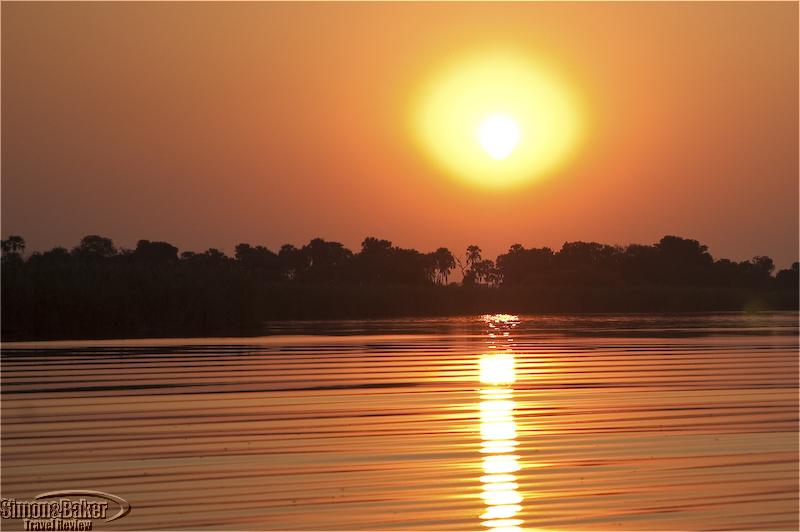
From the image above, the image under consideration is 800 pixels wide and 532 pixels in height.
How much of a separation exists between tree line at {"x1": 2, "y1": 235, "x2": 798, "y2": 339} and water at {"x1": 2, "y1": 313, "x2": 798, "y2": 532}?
10807 mm

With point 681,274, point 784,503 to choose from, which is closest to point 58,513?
point 784,503

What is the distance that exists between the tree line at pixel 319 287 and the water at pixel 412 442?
10807mm

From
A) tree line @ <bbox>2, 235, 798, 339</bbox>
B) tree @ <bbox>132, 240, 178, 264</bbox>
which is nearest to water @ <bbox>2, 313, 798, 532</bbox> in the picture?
tree line @ <bbox>2, 235, 798, 339</bbox>

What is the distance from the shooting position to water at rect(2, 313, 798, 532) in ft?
24.7

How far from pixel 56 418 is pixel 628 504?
7.04m

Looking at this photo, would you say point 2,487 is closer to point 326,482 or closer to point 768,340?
point 326,482

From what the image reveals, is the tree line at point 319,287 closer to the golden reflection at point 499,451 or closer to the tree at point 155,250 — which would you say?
the tree at point 155,250

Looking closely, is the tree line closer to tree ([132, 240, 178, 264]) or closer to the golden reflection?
tree ([132, 240, 178, 264])

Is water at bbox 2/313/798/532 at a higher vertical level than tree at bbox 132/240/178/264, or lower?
lower

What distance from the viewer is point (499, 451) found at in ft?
32.2

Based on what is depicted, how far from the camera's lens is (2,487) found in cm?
816

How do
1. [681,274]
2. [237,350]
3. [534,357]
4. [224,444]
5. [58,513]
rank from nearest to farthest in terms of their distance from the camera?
[58,513], [224,444], [534,357], [237,350], [681,274]

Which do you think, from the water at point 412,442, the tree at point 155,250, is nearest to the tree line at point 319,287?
the tree at point 155,250

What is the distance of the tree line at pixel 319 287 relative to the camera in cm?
3028
